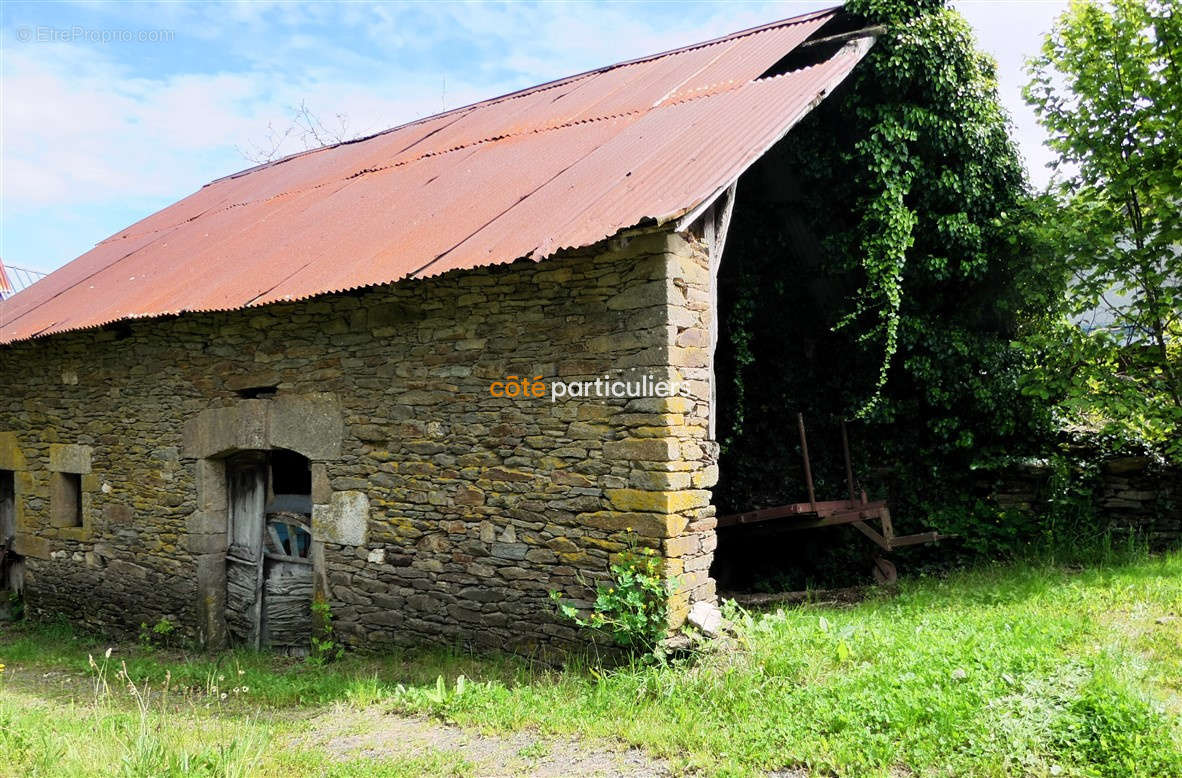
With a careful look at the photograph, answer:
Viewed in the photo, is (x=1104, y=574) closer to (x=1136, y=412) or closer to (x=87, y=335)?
(x=1136, y=412)

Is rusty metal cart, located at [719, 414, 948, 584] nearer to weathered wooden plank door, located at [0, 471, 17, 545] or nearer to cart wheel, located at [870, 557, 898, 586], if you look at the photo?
cart wheel, located at [870, 557, 898, 586]

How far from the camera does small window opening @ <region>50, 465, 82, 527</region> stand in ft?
27.6

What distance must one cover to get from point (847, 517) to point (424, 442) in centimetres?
400

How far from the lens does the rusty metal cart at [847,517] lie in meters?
7.26

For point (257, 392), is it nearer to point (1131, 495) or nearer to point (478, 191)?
point (478, 191)

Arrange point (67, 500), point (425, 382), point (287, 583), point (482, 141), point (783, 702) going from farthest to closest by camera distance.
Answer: point (67, 500) < point (482, 141) < point (287, 583) < point (425, 382) < point (783, 702)

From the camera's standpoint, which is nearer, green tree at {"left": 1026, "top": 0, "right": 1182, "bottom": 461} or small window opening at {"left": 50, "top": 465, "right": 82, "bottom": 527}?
green tree at {"left": 1026, "top": 0, "right": 1182, "bottom": 461}

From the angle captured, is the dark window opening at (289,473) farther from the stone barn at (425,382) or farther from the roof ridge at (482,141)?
the roof ridge at (482,141)

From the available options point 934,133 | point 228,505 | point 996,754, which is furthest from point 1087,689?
point 228,505

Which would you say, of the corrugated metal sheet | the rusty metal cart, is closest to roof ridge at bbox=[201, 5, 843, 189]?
the corrugated metal sheet

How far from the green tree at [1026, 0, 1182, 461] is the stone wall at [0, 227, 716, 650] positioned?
14.3ft

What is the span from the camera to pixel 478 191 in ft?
21.2

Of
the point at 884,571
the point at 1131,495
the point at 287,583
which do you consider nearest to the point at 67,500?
the point at 287,583

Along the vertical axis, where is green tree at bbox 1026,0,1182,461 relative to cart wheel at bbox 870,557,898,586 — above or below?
above
